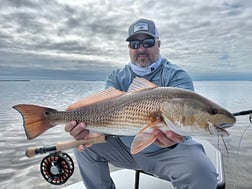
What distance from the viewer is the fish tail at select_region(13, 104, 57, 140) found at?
210 cm

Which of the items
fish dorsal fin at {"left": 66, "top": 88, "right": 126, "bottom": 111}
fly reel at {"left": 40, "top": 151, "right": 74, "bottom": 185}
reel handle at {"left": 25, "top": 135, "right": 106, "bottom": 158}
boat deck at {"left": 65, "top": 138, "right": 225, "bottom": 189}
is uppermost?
fish dorsal fin at {"left": 66, "top": 88, "right": 126, "bottom": 111}

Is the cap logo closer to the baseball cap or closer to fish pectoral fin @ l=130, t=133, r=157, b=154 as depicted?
the baseball cap

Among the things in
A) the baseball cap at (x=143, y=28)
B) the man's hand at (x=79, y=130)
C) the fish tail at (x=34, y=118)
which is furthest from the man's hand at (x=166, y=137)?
the baseball cap at (x=143, y=28)

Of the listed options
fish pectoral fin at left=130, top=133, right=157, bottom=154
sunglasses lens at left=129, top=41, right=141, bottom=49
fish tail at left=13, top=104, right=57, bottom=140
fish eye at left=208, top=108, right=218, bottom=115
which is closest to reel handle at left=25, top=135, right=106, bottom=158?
fish tail at left=13, top=104, right=57, bottom=140

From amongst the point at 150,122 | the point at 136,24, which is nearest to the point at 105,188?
the point at 150,122

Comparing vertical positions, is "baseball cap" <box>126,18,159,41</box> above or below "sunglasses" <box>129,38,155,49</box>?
above

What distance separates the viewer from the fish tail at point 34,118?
2.10 metres

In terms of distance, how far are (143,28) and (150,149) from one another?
1393 mm

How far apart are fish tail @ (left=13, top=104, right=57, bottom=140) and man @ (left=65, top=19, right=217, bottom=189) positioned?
0.65ft

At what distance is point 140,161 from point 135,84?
84 cm

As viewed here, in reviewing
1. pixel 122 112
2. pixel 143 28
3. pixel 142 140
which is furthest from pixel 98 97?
pixel 143 28

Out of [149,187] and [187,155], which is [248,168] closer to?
[149,187]

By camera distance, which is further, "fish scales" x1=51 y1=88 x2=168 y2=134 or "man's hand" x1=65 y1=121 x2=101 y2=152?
"man's hand" x1=65 y1=121 x2=101 y2=152

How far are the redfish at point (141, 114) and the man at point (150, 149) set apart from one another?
0.11m
